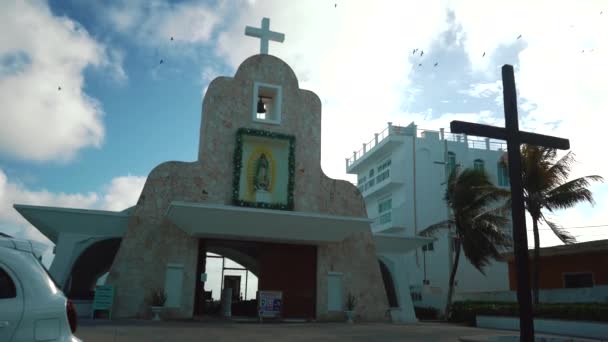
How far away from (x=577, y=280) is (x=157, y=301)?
18656mm

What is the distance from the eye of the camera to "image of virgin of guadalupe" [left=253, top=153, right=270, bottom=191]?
68.1 ft

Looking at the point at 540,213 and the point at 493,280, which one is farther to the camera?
the point at 493,280

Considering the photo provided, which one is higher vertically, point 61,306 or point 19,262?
point 19,262

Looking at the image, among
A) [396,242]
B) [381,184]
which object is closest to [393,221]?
[381,184]

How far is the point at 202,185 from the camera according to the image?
20250mm

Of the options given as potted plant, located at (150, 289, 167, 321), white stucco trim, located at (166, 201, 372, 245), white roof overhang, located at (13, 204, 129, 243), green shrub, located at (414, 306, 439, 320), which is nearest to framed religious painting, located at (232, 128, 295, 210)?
white stucco trim, located at (166, 201, 372, 245)

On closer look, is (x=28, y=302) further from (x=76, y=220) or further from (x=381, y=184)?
(x=381, y=184)

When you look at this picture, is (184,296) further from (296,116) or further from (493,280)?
(493,280)

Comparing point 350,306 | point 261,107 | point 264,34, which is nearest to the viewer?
point 350,306

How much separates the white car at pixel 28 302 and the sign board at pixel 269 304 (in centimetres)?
1442

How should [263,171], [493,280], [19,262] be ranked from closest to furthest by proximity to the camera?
[19,262] < [263,171] < [493,280]

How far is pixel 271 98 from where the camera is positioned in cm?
2295

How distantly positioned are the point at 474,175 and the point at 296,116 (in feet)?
32.1

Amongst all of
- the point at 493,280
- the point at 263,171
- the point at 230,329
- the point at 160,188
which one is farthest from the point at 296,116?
the point at 493,280
